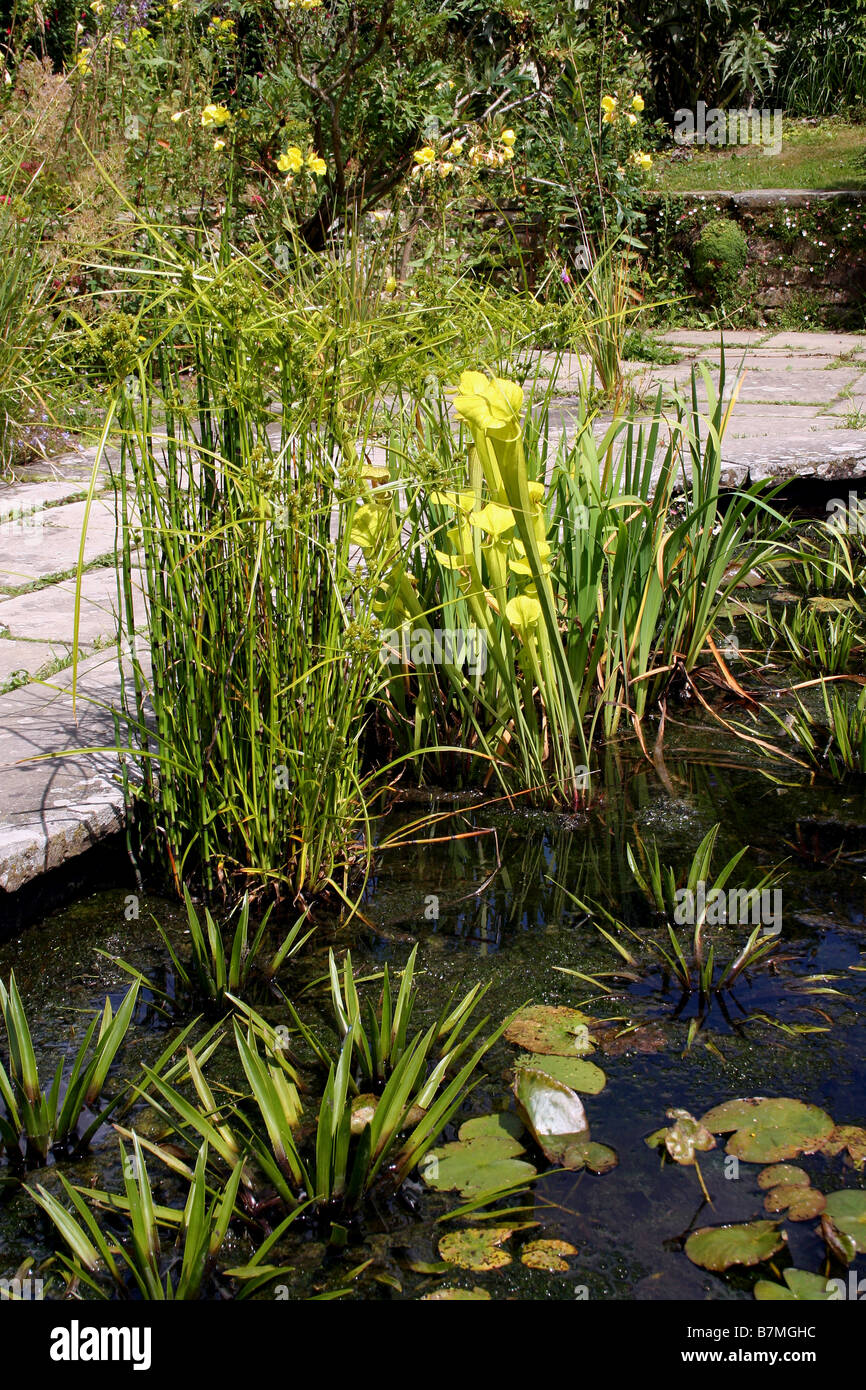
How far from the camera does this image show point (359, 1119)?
4.40 ft

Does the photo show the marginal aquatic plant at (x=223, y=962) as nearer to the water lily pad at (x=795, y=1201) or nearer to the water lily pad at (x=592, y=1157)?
the water lily pad at (x=592, y=1157)

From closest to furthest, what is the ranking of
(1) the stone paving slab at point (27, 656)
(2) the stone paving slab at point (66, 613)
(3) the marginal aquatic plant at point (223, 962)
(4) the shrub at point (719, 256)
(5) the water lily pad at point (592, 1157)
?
(5) the water lily pad at point (592, 1157) → (3) the marginal aquatic plant at point (223, 962) → (1) the stone paving slab at point (27, 656) → (2) the stone paving slab at point (66, 613) → (4) the shrub at point (719, 256)

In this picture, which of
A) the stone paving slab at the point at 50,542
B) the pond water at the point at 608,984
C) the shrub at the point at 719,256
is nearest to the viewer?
the pond water at the point at 608,984

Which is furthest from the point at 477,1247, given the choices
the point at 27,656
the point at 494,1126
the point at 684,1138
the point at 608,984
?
the point at 27,656

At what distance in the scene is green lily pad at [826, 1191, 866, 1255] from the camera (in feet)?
3.86

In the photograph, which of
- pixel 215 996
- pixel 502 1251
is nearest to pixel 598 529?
pixel 215 996

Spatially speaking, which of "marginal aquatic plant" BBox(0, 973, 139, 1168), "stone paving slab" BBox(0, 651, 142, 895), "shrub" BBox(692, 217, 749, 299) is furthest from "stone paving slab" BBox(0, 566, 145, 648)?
"shrub" BBox(692, 217, 749, 299)

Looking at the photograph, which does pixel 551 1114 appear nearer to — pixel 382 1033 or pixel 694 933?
pixel 382 1033

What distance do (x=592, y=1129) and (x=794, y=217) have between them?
23.8ft

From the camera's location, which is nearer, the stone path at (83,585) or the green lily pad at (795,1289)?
the green lily pad at (795,1289)

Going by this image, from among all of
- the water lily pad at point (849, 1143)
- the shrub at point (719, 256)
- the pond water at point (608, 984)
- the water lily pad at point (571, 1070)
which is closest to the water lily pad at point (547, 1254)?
the pond water at point (608, 984)

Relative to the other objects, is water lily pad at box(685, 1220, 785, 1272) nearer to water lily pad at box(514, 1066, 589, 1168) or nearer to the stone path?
water lily pad at box(514, 1066, 589, 1168)

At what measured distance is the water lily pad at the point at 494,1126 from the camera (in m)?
1.35
